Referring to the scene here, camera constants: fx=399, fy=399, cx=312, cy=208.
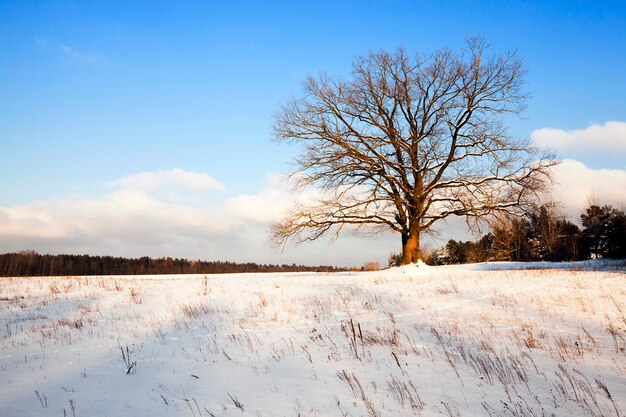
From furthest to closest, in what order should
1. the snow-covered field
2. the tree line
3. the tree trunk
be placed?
the tree line → the tree trunk → the snow-covered field

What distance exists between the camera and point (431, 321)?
7.35 meters

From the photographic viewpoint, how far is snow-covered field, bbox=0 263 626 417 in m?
4.01

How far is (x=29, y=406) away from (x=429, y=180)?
1666 cm

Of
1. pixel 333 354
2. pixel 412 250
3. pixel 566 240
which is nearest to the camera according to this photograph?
pixel 333 354

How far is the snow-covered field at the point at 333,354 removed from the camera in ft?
13.2

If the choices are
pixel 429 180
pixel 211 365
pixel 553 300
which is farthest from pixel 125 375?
pixel 429 180

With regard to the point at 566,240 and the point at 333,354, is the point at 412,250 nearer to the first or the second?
the point at 333,354

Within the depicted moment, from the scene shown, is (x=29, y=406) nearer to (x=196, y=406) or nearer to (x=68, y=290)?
(x=196, y=406)

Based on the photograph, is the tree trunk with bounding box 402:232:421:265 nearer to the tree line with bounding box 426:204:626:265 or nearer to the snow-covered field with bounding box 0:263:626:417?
the snow-covered field with bounding box 0:263:626:417

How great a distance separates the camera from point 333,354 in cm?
570

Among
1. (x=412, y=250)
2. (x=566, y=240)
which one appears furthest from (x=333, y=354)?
(x=566, y=240)

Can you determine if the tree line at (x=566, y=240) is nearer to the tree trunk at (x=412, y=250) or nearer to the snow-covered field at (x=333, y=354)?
the tree trunk at (x=412, y=250)

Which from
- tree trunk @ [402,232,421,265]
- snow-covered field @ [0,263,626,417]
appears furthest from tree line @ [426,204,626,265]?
snow-covered field @ [0,263,626,417]

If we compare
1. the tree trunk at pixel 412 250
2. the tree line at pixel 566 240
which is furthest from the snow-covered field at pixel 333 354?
the tree line at pixel 566 240
